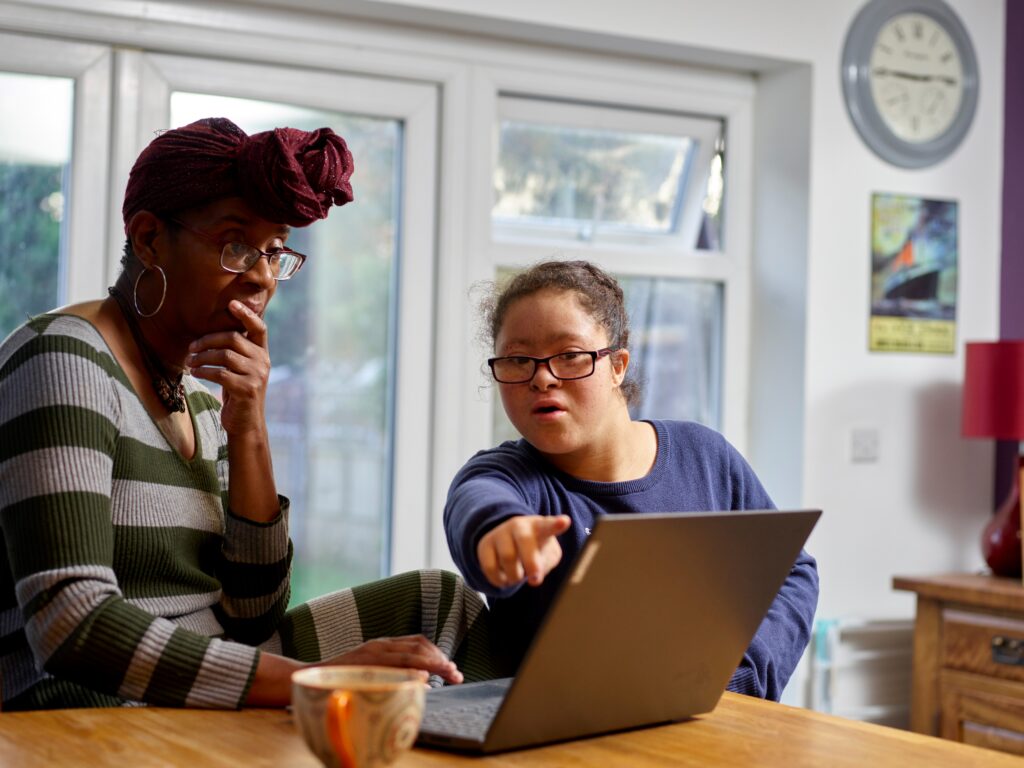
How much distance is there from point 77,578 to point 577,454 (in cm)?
63

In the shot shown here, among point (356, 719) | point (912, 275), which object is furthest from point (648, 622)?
point (912, 275)

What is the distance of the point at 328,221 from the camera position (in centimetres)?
313

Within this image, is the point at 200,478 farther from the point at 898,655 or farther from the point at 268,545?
the point at 898,655

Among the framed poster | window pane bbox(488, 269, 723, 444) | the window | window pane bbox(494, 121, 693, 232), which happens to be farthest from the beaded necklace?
the framed poster

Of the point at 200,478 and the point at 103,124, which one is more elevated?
the point at 103,124

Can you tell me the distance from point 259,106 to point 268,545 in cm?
177

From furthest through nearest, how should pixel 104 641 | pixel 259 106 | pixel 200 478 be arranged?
pixel 259 106
pixel 200 478
pixel 104 641

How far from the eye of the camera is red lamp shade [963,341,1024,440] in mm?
3262

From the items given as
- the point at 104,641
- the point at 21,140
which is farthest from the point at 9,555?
the point at 21,140

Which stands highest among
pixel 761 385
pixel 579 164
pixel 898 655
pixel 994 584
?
pixel 579 164

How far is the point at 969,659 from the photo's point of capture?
10.2 feet

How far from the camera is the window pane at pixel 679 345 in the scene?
3578 mm

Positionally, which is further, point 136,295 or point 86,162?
point 86,162

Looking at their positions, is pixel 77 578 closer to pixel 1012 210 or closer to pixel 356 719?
pixel 356 719
